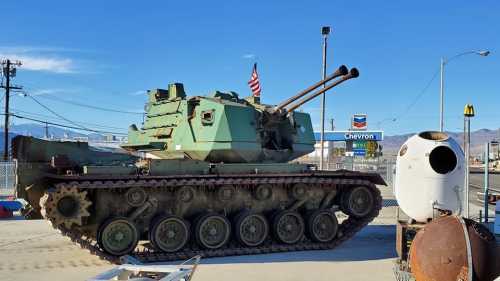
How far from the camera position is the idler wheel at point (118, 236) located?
38.7ft

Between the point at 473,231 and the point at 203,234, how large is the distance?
7.16 metres

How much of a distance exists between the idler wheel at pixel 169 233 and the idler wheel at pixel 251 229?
1250 mm

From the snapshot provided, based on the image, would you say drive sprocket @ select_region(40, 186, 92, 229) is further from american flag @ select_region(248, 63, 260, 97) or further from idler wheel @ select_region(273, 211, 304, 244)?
american flag @ select_region(248, 63, 260, 97)

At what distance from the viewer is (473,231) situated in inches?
267

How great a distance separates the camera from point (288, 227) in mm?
13711

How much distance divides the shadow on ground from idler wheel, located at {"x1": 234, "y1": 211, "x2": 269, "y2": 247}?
1.90 ft

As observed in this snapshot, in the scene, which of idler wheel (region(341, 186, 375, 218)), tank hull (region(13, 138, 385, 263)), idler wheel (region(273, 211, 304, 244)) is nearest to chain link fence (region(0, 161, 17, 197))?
tank hull (region(13, 138, 385, 263))

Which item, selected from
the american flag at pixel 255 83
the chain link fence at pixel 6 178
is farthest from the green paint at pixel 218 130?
the chain link fence at pixel 6 178

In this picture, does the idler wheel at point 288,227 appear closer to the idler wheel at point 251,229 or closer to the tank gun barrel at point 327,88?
the idler wheel at point 251,229

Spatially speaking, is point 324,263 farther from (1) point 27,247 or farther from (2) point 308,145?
(1) point 27,247

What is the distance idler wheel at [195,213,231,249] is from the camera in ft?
41.8

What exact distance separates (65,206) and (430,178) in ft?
22.8

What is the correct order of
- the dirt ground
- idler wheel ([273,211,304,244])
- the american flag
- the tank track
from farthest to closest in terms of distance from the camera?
the american flag
idler wheel ([273,211,304,244])
the tank track
the dirt ground

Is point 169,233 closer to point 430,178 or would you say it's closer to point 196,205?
point 196,205
